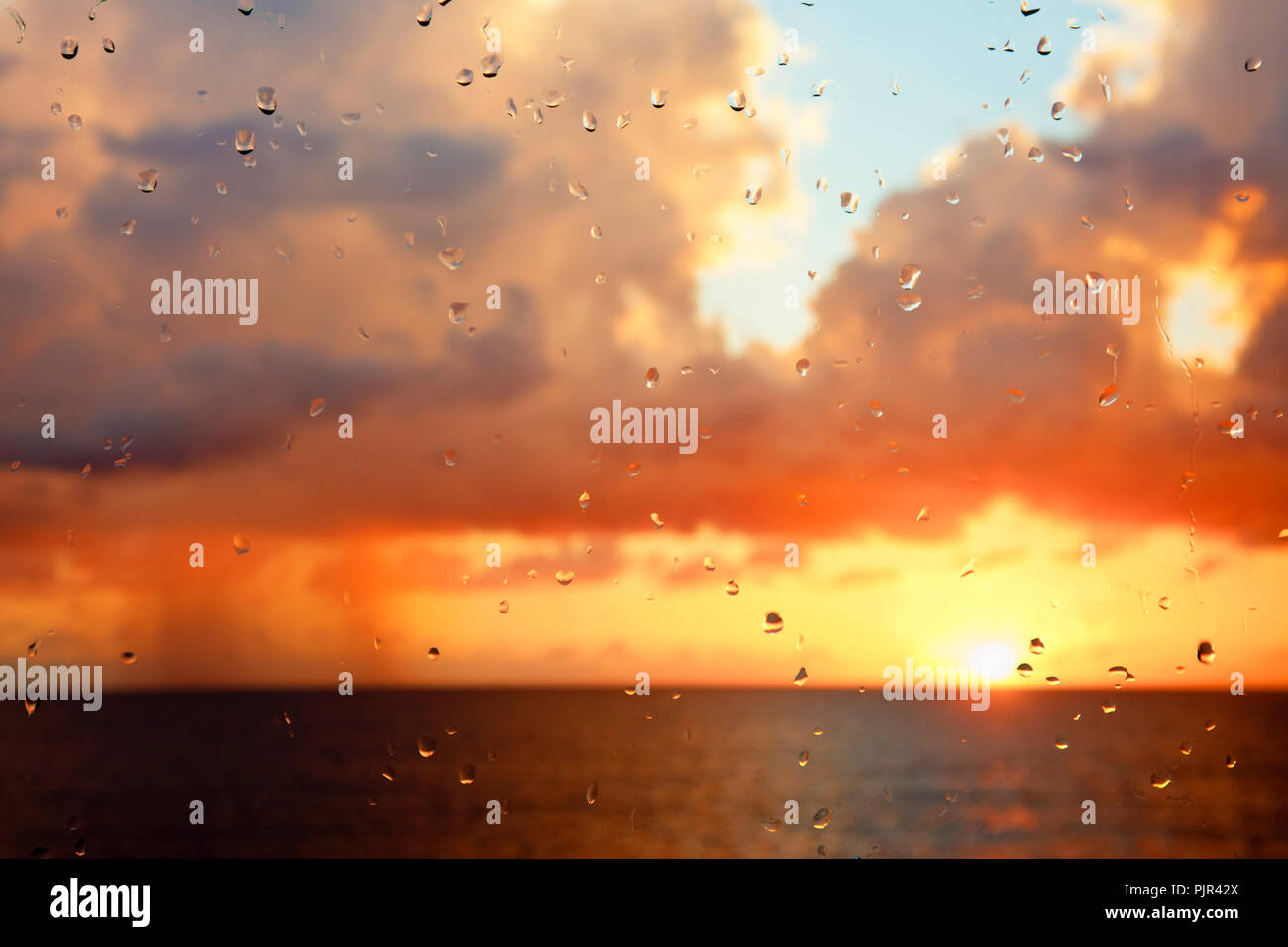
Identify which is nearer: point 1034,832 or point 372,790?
point 1034,832

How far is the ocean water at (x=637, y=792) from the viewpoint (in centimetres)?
2347

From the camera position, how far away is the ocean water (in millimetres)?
23469

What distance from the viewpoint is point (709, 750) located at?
48.3 m

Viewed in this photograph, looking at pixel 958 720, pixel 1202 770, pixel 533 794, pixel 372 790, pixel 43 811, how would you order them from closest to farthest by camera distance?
pixel 43 811, pixel 533 794, pixel 372 790, pixel 1202 770, pixel 958 720

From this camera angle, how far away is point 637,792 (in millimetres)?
31859

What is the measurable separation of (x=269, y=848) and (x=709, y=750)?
97.2ft
